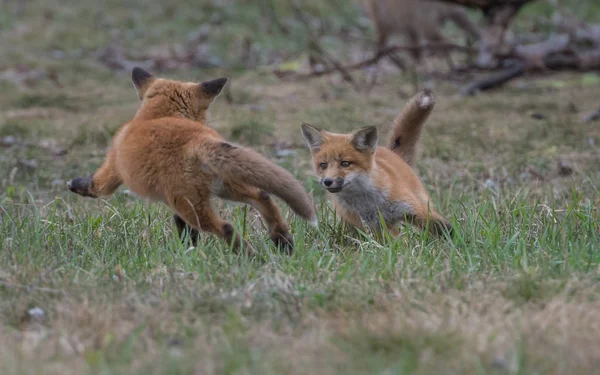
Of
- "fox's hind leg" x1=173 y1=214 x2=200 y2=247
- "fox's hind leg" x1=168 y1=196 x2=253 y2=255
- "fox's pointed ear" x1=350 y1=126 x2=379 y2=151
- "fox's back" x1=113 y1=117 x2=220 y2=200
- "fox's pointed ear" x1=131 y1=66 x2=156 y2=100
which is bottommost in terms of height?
"fox's hind leg" x1=173 y1=214 x2=200 y2=247

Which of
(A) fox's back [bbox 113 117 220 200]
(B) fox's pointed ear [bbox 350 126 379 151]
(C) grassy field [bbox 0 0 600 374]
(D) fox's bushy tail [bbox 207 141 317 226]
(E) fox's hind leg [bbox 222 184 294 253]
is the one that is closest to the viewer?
(C) grassy field [bbox 0 0 600 374]

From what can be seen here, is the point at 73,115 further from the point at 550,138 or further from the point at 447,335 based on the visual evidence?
the point at 447,335

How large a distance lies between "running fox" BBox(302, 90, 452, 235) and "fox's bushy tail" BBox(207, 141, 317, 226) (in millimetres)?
1050

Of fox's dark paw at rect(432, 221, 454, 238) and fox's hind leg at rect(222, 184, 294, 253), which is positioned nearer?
fox's hind leg at rect(222, 184, 294, 253)

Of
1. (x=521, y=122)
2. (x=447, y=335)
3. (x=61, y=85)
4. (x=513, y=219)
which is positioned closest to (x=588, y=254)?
(x=513, y=219)

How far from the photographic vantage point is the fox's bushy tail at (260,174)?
439 centimetres

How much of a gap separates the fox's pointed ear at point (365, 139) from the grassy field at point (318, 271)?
18.9 inches

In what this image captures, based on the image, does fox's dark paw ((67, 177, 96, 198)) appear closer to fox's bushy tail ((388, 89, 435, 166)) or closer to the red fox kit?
fox's bushy tail ((388, 89, 435, 166))

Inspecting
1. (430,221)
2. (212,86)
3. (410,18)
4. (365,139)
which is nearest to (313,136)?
(365,139)

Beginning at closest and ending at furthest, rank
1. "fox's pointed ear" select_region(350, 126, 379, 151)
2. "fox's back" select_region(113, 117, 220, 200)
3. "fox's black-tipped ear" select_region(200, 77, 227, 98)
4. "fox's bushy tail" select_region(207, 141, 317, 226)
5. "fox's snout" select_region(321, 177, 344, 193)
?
1. "fox's bushy tail" select_region(207, 141, 317, 226)
2. "fox's back" select_region(113, 117, 220, 200)
3. "fox's black-tipped ear" select_region(200, 77, 227, 98)
4. "fox's snout" select_region(321, 177, 344, 193)
5. "fox's pointed ear" select_region(350, 126, 379, 151)

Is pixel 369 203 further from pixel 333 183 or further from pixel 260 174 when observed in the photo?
pixel 260 174

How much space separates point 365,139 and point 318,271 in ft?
5.48

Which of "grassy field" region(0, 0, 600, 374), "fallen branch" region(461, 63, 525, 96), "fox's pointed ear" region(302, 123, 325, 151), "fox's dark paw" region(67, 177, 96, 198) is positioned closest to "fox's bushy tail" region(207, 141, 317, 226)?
"grassy field" region(0, 0, 600, 374)

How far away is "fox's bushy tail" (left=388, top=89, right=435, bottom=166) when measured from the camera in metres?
6.22
